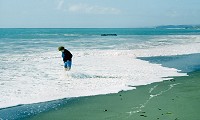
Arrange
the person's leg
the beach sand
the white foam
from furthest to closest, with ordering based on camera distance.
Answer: the person's leg → the white foam → the beach sand

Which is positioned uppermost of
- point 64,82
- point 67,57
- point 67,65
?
point 67,57

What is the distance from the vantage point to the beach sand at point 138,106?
9734 millimetres

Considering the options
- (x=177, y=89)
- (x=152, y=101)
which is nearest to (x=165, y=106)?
(x=152, y=101)

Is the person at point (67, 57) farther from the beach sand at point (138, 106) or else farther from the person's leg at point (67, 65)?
the beach sand at point (138, 106)

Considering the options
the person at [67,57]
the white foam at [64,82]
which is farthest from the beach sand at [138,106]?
the person at [67,57]

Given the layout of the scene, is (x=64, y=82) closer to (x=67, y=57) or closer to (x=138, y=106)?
(x=67, y=57)

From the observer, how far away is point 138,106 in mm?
10914

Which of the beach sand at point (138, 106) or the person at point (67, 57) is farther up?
the person at point (67, 57)

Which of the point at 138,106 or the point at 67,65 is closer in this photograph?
the point at 138,106

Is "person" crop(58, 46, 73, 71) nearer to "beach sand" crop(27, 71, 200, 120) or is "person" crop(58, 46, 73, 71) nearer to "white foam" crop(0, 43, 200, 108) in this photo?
"white foam" crop(0, 43, 200, 108)

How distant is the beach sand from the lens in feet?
31.9

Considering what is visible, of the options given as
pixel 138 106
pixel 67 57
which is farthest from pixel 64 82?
pixel 138 106

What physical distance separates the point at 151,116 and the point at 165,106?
52.2 inches

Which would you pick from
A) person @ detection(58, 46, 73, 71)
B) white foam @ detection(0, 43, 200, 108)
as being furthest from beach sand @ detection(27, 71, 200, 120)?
person @ detection(58, 46, 73, 71)
